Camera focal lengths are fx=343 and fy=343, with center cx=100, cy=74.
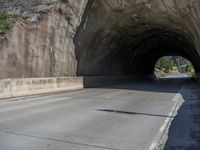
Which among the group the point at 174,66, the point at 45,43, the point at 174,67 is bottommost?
the point at 174,67

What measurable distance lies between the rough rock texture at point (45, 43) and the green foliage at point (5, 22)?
362 mm

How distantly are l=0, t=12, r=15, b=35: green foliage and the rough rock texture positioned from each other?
362mm

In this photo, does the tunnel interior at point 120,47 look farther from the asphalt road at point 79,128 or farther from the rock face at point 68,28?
the asphalt road at point 79,128

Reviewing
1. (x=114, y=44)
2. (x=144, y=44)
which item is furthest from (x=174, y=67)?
(x=114, y=44)

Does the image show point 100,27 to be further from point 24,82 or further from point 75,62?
point 24,82

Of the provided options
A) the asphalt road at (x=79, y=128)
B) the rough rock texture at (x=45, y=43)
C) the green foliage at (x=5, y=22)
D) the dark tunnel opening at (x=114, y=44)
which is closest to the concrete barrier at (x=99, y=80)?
the dark tunnel opening at (x=114, y=44)

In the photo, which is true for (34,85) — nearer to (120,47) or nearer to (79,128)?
(79,128)

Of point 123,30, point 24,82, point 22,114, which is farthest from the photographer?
point 123,30

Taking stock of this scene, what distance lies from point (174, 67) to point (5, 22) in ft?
471

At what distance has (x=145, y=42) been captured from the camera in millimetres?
40938

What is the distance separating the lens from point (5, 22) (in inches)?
995

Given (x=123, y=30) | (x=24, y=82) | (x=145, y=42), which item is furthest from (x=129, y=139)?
(x=145, y=42)

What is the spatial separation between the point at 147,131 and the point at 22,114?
4.11 meters

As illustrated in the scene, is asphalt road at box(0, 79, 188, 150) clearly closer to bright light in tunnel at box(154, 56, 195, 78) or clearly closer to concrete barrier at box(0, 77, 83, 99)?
concrete barrier at box(0, 77, 83, 99)
